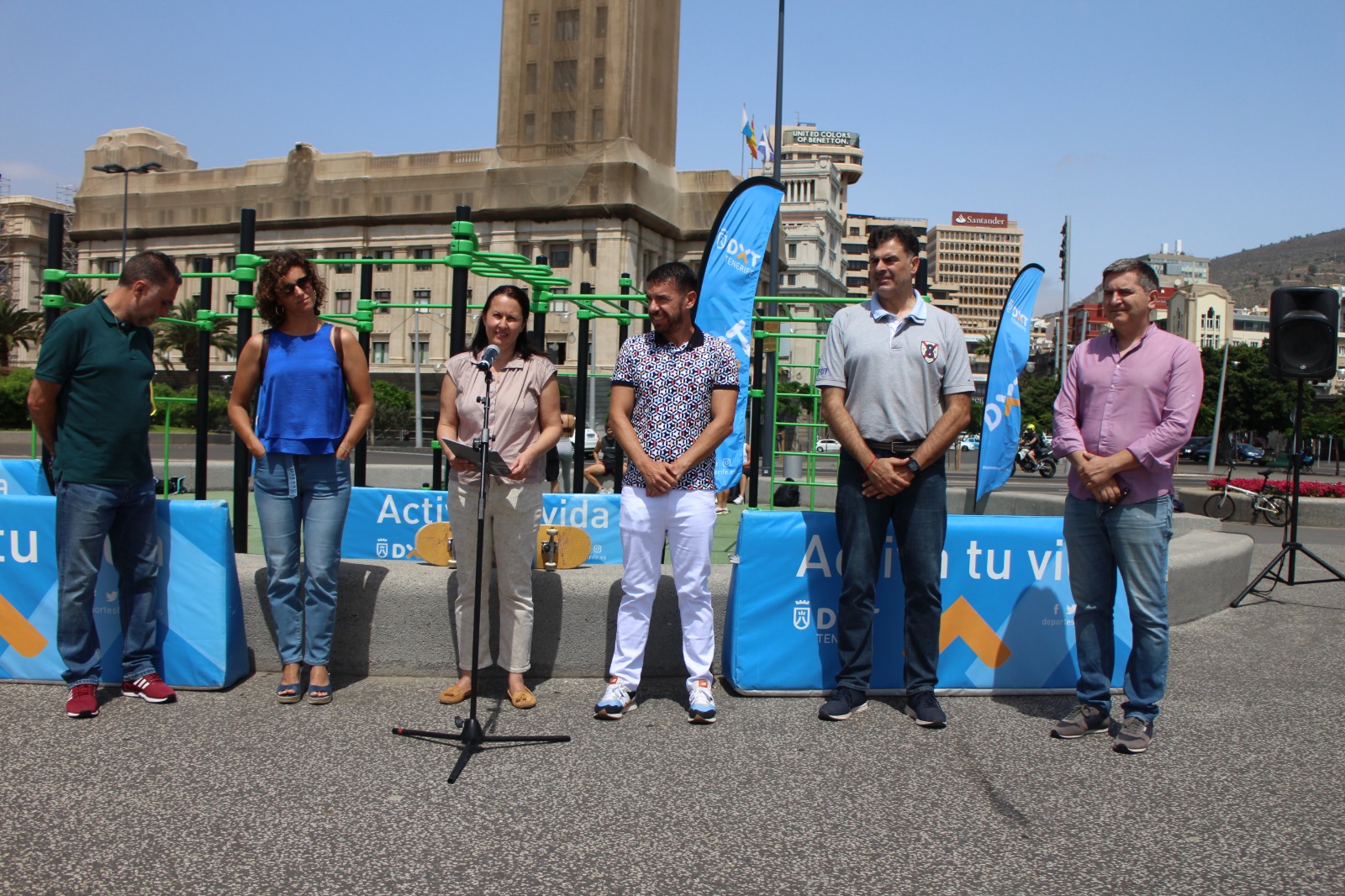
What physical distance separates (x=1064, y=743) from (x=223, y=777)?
3.30 metres

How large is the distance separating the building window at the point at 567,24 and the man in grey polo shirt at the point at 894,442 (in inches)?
2831

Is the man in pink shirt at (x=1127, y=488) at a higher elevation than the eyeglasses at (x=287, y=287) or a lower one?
lower

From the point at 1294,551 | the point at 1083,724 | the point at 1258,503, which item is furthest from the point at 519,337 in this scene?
the point at 1258,503

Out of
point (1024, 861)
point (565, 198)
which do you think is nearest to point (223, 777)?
point (1024, 861)

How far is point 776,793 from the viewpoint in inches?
136

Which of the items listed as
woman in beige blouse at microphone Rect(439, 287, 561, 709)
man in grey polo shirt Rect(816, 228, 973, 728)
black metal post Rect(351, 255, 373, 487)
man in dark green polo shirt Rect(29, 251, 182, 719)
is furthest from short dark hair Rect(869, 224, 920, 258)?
black metal post Rect(351, 255, 373, 487)

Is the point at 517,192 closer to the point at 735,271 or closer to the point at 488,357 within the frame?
the point at 735,271

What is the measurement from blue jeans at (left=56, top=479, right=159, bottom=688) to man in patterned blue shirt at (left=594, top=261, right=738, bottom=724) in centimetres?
217

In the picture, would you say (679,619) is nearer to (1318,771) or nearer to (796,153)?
(1318,771)

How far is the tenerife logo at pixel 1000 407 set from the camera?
10078mm

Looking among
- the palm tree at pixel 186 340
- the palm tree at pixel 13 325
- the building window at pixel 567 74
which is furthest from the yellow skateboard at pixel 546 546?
the building window at pixel 567 74

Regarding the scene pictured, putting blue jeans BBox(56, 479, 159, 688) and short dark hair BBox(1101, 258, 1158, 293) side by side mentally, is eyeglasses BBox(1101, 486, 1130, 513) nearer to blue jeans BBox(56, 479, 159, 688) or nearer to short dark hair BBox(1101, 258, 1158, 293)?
short dark hair BBox(1101, 258, 1158, 293)

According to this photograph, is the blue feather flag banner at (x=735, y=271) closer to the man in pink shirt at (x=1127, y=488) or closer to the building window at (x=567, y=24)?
the man in pink shirt at (x=1127, y=488)

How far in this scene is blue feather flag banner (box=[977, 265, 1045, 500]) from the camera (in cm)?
998
